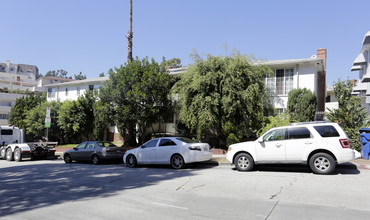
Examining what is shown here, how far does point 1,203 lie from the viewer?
6727 mm

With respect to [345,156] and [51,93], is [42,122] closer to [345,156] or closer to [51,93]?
[51,93]

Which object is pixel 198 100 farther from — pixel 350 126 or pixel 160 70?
A: pixel 350 126

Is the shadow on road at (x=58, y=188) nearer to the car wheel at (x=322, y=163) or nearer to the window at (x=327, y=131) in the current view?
the car wheel at (x=322, y=163)

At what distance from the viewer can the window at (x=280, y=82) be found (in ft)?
66.6

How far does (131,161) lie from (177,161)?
270 centimetres

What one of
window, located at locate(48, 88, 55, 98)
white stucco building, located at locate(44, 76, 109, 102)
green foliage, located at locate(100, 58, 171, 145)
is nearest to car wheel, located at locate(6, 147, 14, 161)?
green foliage, located at locate(100, 58, 171, 145)

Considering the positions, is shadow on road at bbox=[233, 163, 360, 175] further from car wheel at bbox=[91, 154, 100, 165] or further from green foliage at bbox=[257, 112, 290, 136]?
car wheel at bbox=[91, 154, 100, 165]

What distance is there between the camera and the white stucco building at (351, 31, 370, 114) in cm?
2108

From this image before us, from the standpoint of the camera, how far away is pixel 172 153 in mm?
12344

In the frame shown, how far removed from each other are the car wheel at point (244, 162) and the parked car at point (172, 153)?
178cm

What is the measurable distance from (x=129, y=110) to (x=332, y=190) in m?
14.5

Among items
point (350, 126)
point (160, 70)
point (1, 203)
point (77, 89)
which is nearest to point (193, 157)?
point (1, 203)

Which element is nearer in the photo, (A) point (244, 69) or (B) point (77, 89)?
(A) point (244, 69)

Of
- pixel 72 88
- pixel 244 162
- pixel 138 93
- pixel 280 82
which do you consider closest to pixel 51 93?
pixel 72 88
